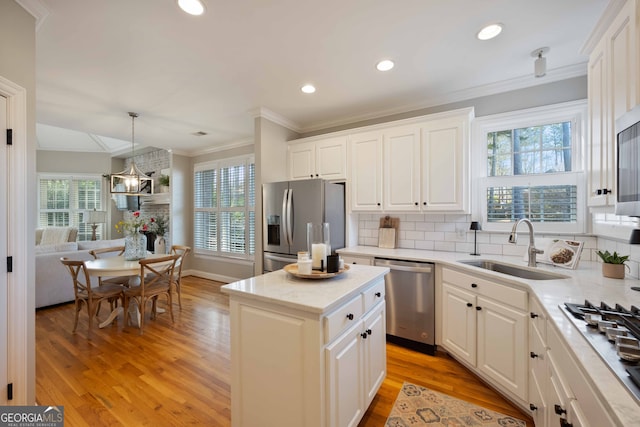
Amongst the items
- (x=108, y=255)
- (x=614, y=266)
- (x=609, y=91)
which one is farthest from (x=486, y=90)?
(x=108, y=255)

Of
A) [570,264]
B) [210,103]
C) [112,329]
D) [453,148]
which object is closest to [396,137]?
[453,148]

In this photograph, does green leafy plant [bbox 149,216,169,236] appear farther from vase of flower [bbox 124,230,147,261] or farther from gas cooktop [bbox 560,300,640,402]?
gas cooktop [bbox 560,300,640,402]

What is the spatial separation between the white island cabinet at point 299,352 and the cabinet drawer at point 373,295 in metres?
0.02

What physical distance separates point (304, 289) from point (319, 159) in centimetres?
240

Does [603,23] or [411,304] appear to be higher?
[603,23]

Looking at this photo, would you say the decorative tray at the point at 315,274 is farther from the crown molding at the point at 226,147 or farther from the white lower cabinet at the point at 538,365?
the crown molding at the point at 226,147

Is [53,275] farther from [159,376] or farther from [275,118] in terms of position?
[275,118]

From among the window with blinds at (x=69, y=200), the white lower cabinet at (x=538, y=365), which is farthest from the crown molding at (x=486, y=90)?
the window with blinds at (x=69, y=200)

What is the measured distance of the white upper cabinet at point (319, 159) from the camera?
11.4ft

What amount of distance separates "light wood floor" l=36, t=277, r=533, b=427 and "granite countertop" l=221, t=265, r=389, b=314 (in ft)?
3.25

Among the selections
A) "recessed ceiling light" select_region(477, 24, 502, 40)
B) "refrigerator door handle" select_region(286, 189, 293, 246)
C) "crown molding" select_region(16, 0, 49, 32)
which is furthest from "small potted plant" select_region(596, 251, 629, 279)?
"crown molding" select_region(16, 0, 49, 32)

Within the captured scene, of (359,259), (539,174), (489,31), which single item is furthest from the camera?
(359,259)

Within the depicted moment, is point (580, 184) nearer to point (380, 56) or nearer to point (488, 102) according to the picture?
point (488, 102)

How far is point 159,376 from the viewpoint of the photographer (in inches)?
91.7
